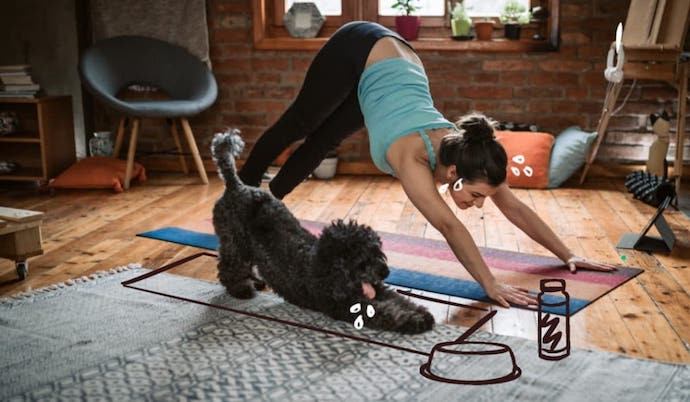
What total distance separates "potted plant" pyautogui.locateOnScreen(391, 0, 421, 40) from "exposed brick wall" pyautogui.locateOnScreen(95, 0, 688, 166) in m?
0.18

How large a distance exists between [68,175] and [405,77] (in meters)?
2.57

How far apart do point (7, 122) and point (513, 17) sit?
10.5ft

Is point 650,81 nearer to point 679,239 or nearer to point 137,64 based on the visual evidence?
point 679,239

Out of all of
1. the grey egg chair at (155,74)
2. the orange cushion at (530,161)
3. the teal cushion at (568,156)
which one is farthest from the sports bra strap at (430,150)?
the grey egg chair at (155,74)

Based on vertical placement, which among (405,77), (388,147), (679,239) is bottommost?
(679,239)

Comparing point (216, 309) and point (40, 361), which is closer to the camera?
point (40, 361)

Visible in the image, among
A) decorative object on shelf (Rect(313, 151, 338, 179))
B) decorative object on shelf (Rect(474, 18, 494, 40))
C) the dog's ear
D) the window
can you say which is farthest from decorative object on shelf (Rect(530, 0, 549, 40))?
the dog's ear

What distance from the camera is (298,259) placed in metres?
→ 2.11

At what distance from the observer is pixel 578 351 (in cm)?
191

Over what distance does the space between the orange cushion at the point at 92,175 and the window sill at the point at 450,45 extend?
1254 mm

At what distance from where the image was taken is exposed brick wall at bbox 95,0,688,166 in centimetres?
448

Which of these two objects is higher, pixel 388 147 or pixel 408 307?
pixel 388 147

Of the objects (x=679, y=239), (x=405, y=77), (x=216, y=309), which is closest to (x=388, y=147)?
(x=405, y=77)

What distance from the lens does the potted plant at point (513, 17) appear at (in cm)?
453
